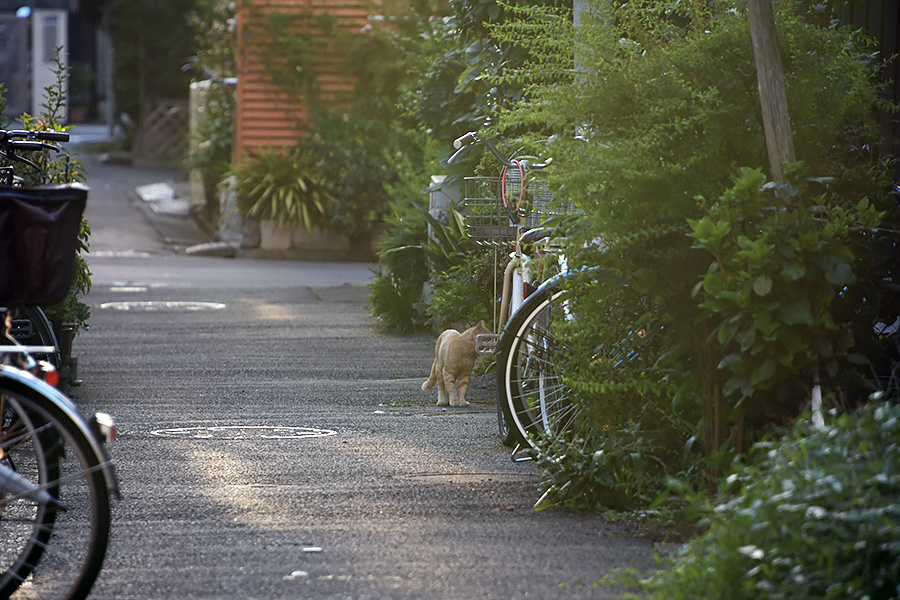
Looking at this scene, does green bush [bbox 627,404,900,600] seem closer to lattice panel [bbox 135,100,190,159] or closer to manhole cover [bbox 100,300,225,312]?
manhole cover [bbox 100,300,225,312]

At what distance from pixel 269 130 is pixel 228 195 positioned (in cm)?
122

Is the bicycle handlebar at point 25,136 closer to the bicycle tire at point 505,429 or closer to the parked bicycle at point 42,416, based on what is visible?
the parked bicycle at point 42,416

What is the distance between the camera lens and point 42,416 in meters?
3.42

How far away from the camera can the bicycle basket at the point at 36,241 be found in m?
3.55

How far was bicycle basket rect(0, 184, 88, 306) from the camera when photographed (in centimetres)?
355

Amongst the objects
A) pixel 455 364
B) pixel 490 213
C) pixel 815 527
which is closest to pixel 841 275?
pixel 815 527

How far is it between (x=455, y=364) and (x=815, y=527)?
399 cm

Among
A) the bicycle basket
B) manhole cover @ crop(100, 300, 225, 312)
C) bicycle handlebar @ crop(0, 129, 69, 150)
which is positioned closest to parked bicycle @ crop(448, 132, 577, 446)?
the bicycle basket

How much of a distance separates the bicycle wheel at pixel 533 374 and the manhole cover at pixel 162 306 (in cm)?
667

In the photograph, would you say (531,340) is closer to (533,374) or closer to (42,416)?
(533,374)

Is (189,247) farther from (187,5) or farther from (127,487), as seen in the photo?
(187,5)

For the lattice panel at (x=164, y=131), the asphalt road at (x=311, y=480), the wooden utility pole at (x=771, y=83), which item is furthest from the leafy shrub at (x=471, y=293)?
the lattice panel at (x=164, y=131)

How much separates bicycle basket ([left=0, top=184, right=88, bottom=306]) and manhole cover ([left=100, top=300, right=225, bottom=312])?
8014 mm

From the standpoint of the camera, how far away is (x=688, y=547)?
133 inches
